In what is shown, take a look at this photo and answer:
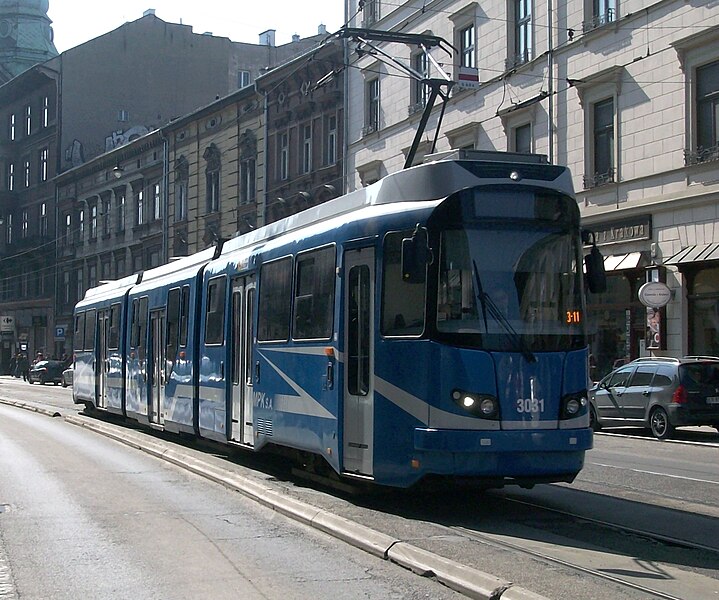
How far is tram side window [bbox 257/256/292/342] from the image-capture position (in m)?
13.0

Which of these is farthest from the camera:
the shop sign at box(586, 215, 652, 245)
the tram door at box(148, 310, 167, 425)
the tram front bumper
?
the shop sign at box(586, 215, 652, 245)

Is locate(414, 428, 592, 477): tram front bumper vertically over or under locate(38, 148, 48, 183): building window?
under

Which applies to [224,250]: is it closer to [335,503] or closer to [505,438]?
[335,503]

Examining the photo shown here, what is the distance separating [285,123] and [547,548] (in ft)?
119

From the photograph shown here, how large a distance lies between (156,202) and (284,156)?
45.8 feet

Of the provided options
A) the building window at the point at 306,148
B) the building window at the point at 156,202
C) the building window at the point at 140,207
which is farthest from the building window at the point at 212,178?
the building window at the point at 140,207

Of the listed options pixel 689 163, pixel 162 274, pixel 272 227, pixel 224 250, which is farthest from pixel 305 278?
pixel 689 163

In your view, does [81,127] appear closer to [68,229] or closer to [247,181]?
[68,229]

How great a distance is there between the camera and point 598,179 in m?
28.2

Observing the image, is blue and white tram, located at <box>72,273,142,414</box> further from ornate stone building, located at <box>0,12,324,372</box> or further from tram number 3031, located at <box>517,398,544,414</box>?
ornate stone building, located at <box>0,12,324,372</box>

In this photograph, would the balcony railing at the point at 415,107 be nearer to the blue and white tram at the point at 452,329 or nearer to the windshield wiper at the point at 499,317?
the blue and white tram at the point at 452,329

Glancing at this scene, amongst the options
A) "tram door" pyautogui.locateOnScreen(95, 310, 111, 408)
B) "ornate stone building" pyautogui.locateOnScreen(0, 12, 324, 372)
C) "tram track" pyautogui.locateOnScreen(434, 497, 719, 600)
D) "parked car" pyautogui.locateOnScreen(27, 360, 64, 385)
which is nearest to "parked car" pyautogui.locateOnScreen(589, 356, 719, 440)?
"tram track" pyautogui.locateOnScreen(434, 497, 719, 600)

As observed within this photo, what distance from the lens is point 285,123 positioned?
1713 inches

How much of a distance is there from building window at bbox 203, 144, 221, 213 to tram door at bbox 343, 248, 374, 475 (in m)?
38.2
